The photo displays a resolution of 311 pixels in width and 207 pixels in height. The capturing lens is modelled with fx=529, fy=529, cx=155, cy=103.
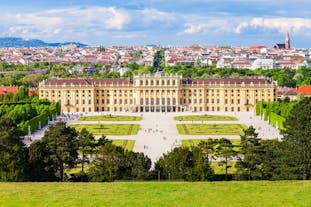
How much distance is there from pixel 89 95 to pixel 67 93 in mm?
3696

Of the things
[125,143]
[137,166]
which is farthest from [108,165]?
[125,143]

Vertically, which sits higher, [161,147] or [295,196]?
[295,196]

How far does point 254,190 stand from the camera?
65.7ft

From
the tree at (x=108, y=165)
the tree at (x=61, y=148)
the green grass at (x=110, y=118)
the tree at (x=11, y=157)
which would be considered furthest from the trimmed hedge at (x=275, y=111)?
the tree at (x=11, y=157)

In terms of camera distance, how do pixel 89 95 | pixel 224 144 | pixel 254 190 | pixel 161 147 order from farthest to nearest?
pixel 89 95
pixel 161 147
pixel 224 144
pixel 254 190

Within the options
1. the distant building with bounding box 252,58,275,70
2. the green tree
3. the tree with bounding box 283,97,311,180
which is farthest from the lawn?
the distant building with bounding box 252,58,275,70

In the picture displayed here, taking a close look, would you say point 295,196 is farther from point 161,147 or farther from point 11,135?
point 161,147

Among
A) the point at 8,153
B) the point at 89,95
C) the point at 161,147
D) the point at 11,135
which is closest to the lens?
the point at 8,153

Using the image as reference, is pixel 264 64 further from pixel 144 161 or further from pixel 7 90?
pixel 144 161

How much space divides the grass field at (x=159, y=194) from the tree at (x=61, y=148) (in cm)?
828

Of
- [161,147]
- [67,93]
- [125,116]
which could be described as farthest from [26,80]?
[161,147]

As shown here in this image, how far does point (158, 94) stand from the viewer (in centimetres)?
8888

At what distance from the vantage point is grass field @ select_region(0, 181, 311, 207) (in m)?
18.1

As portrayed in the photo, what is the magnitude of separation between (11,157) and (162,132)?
34.7 metres
